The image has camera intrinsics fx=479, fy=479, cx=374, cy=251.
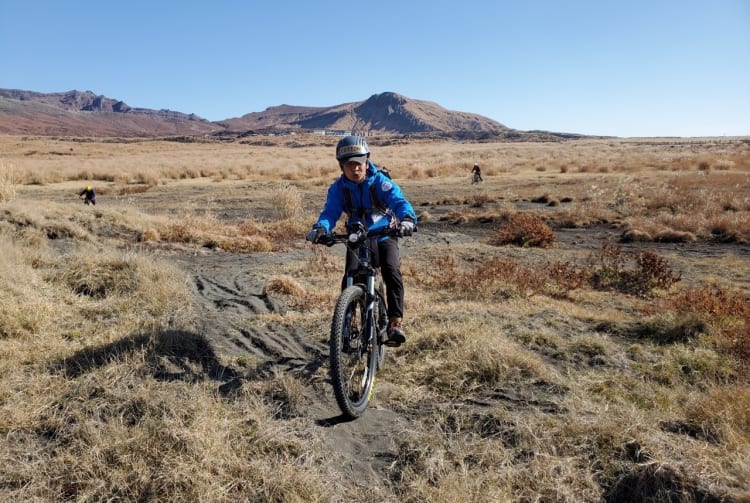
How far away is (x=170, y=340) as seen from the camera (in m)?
4.87

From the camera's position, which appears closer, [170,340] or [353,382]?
[353,382]

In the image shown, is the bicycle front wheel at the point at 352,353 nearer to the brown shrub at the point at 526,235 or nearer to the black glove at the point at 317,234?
the black glove at the point at 317,234

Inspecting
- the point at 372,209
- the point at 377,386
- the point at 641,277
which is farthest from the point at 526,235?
the point at 377,386

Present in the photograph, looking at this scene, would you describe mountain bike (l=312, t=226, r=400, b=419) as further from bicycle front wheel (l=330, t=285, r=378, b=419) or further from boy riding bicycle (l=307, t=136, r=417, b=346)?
boy riding bicycle (l=307, t=136, r=417, b=346)

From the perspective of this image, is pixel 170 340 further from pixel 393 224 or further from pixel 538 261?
pixel 538 261

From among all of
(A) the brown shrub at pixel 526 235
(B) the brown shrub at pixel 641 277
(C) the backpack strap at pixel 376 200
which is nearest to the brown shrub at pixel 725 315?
(B) the brown shrub at pixel 641 277

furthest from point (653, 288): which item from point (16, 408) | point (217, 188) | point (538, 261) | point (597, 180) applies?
point (217, 188)

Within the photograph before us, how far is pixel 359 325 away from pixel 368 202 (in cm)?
118

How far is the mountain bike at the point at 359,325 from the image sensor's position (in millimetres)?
3695

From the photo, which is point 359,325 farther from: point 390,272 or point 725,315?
point 725,315

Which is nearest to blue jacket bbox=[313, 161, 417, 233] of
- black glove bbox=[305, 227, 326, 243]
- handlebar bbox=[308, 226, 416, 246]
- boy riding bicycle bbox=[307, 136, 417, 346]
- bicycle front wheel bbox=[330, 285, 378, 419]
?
boy riding bicycle bbox=[307, 136, 417, 346]

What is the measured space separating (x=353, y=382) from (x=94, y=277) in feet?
15.9

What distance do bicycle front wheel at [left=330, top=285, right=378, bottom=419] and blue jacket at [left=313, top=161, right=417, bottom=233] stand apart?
83 centimetres

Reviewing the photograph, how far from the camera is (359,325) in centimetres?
418
